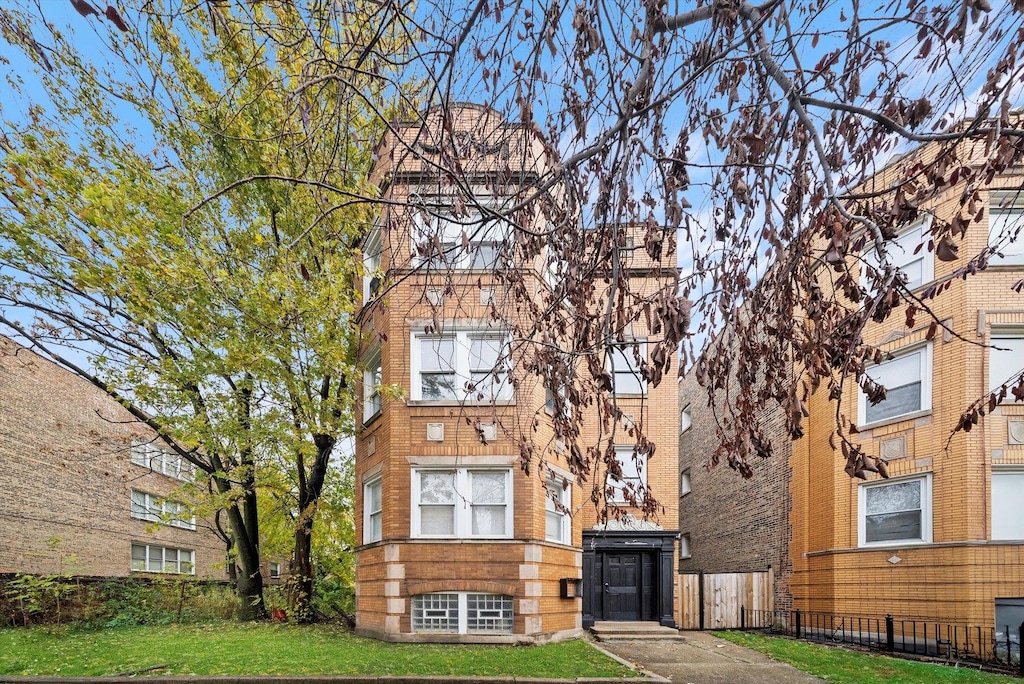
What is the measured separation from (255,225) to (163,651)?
9396 millimetres

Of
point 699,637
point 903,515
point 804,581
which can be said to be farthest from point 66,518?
point 903,515

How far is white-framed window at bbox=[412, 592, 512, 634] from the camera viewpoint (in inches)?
497

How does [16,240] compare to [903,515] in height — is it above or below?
above

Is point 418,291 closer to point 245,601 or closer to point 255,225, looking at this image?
point 255,225

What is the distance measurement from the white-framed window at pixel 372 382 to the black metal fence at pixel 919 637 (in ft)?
39.6

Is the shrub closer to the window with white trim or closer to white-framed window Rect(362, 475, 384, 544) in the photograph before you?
white-framed window Rect(362, 475, 384, 544)

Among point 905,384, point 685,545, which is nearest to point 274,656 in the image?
point 905,384

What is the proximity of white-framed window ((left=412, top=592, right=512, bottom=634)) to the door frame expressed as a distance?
416 cm

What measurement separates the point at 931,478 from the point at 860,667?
480 centimetres

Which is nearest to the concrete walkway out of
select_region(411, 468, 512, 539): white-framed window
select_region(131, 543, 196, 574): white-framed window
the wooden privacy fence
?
the wooden privacy fence

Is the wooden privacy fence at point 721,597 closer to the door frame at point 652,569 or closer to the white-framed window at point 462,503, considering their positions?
the door frame at point 652,569

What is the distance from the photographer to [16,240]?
12.6m

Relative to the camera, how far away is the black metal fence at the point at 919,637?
1202cm

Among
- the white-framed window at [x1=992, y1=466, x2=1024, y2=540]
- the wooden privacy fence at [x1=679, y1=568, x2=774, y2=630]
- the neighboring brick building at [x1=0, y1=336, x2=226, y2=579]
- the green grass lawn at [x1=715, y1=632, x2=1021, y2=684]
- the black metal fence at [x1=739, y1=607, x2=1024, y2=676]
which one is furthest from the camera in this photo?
the neighboring brick building at [x1=0, y1=336, x2=226, y2=579]
